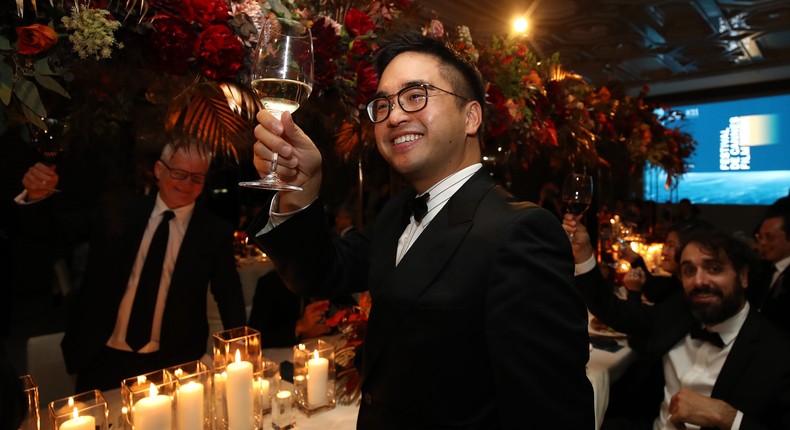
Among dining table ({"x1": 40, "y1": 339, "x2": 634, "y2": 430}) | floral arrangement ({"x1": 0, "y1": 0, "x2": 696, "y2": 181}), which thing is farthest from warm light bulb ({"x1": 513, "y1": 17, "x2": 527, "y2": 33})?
dining table ({"x1": 40, "y1": 339, "x2": 634, "y2": 430})

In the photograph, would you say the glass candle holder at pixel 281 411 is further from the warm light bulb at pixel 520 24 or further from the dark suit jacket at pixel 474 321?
the warm light bulb at pixel 520 24

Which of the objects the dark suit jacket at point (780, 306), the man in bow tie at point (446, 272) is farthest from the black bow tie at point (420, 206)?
the dark suit jacket at point (780, 306)

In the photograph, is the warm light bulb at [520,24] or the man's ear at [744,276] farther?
the warm light bulb at [520,24]

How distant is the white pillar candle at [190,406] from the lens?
1339 mm

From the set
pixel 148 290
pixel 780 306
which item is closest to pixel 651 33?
pixel 780 306

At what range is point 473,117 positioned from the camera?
140 cm

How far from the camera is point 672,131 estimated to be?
4730mm

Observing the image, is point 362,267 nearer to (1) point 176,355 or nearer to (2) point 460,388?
(2) point 460,388

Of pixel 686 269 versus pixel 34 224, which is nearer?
pixel 34 224

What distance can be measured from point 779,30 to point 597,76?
9.55ft

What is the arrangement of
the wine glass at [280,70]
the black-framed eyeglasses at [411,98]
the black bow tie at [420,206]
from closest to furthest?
the wine glass at [280,70] < the black-framed eyeglasses at [411,98] < the black bow tie at [420,206]

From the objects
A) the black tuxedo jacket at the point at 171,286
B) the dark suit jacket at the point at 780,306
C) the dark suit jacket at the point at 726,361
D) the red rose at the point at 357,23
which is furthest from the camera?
the dark suit jacket at the point at 780,306

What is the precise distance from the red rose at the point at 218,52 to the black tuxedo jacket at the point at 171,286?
1.25m

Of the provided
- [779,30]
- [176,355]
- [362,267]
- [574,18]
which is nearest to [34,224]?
[176,355]
